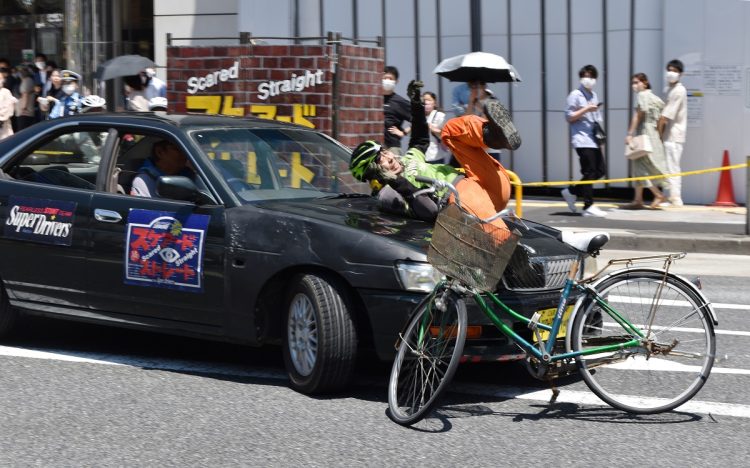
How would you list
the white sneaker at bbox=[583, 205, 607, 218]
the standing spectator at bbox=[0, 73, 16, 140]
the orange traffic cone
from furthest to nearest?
1. the standing spectator at bbox=[0, 73, 16, 140]
2. the orange traffic cone
3. the white sneaker at bbox=[583, 205, 607, 218]

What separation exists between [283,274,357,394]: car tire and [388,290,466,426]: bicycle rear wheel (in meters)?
0.36

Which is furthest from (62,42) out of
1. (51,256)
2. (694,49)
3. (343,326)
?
(343,326)

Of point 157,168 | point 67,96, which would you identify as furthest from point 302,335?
point 67,96

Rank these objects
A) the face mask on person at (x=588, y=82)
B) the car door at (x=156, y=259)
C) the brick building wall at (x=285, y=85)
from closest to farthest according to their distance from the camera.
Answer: the car door at (x=156, y=259) < the brick building wall at (x=285, y=85) < the face mask on person at (x=588, y=82)

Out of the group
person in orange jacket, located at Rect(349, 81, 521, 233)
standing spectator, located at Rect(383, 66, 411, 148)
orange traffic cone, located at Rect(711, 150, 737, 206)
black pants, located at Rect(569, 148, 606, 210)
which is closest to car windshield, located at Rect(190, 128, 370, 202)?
person in orange jacket, located at Rect(349, 81, 521, 233)

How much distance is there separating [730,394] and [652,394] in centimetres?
53

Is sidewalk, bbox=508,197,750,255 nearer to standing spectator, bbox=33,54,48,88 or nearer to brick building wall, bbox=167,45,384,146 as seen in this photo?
brick building wall, bbox=167,45,384,146

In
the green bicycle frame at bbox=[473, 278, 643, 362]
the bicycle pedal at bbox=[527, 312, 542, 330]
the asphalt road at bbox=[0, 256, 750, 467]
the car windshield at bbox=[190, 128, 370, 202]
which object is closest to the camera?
the asphalt road at bbox=[0, 256, 750, 467]

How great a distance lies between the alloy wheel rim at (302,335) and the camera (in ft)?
20.1

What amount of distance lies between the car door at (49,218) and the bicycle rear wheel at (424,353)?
7.30 feet

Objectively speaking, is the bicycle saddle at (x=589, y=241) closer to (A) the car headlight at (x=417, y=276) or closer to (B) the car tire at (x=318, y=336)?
(A) the car headlight at (x=417, y=276)

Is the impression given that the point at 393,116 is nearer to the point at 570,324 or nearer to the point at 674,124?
the point at 674,124

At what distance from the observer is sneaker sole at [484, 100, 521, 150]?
588 centimetres

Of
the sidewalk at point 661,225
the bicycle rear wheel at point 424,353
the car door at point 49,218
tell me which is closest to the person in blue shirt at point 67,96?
the sidewalk at point 661,225
